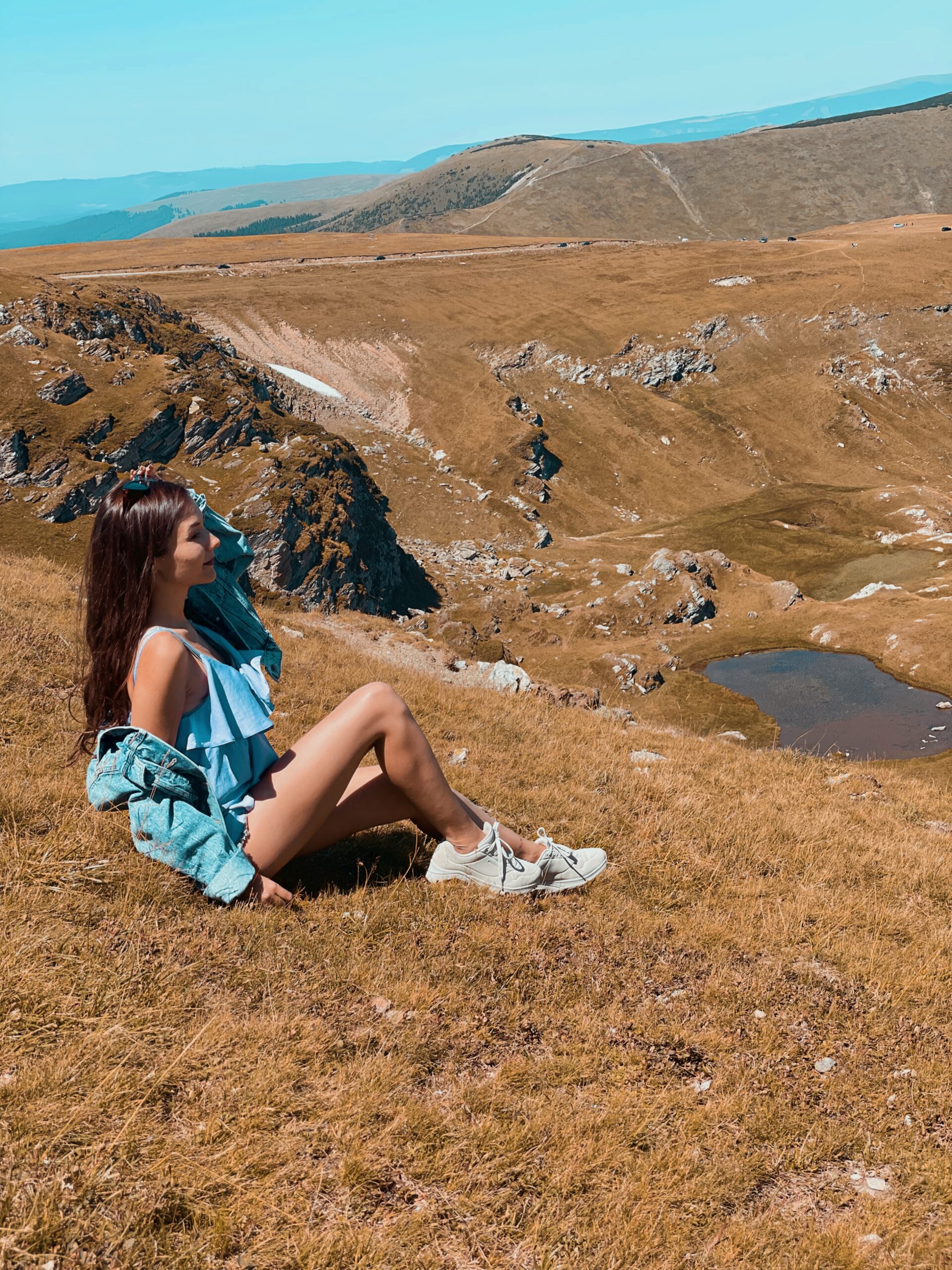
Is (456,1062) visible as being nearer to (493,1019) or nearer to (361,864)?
(493,1019)

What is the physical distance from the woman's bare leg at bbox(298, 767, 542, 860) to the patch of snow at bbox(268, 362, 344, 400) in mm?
111401

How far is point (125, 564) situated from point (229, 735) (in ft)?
5.30

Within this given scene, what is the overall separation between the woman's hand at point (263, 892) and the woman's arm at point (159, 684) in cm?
152

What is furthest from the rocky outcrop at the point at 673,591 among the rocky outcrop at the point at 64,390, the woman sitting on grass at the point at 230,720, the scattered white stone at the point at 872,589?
the woman sitting on grass at the point at 230,720

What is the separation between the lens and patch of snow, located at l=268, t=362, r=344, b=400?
4422 inches

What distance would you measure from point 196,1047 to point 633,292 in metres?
169

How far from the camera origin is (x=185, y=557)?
641 cm

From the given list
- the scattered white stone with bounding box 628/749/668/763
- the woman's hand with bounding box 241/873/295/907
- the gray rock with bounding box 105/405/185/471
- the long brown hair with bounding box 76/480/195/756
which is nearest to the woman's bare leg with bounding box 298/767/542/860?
the woman's hand with bounding box 241/873/295/907

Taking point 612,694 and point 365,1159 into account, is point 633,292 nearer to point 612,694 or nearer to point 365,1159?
point 612,694

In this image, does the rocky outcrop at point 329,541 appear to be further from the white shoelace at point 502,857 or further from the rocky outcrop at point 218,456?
the white shoelace at point 502,857

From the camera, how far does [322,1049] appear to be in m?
5.38

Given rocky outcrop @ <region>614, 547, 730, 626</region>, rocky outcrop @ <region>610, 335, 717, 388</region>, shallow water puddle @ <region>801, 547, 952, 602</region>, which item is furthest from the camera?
rocky outcrop @ <region>610, 335, 717, 388</region>

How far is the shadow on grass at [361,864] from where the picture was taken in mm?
7637

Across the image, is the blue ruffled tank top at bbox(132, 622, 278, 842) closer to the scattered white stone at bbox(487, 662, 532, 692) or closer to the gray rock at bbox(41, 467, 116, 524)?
the scattered white stone at bbox(487, 662, 532, 692)
